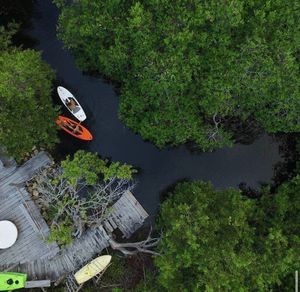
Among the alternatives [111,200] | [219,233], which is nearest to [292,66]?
[219,233]

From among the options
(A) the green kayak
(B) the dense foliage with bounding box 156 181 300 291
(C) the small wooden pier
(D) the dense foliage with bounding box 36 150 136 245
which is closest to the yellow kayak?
(C) the small wooden pier

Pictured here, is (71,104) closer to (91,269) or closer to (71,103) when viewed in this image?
(71,103)

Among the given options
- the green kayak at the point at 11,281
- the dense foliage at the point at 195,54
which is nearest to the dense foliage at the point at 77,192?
the green kayak at the point at 11,281

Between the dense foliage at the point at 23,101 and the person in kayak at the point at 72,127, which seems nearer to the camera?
the dense foliage at the point at 23,101

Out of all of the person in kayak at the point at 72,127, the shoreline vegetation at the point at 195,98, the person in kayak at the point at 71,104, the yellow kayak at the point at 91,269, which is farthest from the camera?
the person in kayak at the point at 71,104

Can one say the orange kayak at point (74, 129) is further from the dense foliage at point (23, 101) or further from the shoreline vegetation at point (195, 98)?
the shoreline vegetation at point (195, 98)

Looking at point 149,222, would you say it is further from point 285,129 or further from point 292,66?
point 292,66

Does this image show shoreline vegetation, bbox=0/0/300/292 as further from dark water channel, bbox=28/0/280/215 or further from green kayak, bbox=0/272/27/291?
green kayak, bbox=0/272/27/291
